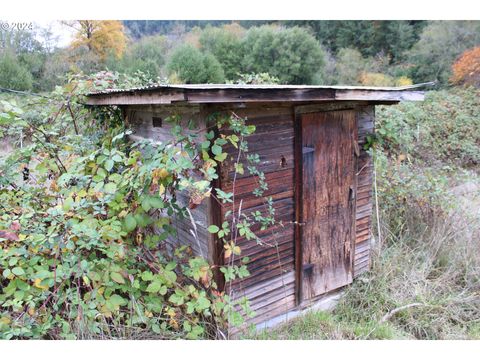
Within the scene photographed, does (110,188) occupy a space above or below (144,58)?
below

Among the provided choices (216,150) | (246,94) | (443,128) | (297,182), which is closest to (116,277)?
(216,150)

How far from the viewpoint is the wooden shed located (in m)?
3.15

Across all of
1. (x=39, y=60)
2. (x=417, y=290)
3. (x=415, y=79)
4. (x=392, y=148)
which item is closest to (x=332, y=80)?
(x=415, y=79)

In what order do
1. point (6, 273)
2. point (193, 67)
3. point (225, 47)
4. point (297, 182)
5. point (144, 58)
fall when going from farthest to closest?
point (225, 47) → point (144, 58) → point (193, 67) → point (297, 182) → point (6, 273)

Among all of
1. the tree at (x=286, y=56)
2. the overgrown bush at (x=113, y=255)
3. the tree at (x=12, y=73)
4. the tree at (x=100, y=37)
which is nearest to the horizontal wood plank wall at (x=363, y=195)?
the overgrown bush at (x=113, y=255)

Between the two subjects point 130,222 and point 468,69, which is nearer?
point 130,222

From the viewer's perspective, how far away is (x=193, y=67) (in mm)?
15211

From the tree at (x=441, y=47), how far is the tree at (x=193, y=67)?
32.3ft

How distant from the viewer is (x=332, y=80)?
18.0 meters

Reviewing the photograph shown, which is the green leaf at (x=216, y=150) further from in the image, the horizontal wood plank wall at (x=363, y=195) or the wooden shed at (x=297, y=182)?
the horizontal wood plank wall at (x=363, y=195)

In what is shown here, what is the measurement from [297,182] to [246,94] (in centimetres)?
131

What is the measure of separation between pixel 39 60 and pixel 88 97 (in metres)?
6.02

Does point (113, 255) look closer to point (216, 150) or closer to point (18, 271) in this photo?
point (18, 271)

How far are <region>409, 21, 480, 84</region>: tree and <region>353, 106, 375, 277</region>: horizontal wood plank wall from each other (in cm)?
1496
